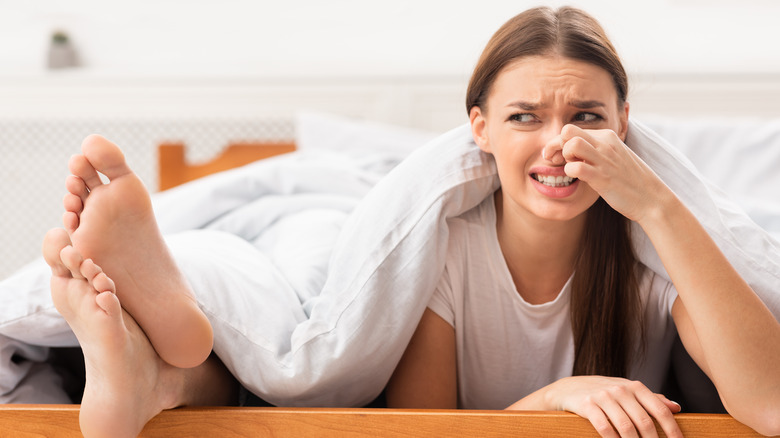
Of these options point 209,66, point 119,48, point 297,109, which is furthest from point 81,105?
point 297,109

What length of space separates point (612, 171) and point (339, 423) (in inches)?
15.5

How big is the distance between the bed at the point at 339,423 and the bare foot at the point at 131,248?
0.25ft

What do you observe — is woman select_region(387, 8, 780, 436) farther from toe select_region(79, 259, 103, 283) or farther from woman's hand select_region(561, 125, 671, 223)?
toe select_region(79, 259, 103, 283)

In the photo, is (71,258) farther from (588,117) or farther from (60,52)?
(60,52)

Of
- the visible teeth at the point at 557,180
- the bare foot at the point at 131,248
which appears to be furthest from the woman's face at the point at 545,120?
the bare foot at the point at 131,248

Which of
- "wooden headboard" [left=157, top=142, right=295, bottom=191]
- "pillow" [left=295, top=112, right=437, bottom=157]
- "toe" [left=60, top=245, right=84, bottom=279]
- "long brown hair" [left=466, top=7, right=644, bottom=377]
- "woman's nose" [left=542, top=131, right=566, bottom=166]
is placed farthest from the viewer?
"wooden headboard" [left=157, top=142, right=295, bottom=191]

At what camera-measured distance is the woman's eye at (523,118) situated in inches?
37.4

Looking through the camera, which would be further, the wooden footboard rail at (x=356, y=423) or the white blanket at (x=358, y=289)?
the white blanket at (x=358, y=289)

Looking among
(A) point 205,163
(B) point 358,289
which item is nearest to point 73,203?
(B) point 358,289

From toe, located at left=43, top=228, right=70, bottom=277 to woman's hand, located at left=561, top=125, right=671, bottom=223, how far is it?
0.53 metres

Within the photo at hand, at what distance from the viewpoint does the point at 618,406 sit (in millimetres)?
792

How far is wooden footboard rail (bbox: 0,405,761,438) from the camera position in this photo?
0.78 meters

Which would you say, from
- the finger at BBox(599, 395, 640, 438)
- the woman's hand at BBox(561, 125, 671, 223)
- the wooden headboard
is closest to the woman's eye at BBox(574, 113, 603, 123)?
the woman's hand at BBox(561, 125, 671, 223)

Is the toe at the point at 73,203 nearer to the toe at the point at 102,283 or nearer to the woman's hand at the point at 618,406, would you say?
the toe at the point at 102,283
